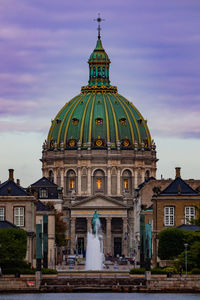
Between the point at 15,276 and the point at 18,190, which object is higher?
the point at 18,190

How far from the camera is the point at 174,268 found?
386ft

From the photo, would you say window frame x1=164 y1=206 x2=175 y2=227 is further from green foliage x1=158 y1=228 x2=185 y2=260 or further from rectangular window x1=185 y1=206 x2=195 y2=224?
green foliage x1=158 y1=228 x2=185 y2=260

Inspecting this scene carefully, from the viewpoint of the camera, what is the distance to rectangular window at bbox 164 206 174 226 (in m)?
138

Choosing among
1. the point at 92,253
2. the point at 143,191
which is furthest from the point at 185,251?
the point at 143,191

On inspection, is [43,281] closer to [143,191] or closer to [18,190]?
[18,190]

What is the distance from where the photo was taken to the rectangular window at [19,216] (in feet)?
442

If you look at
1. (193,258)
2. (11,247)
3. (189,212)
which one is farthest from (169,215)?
(11,247)

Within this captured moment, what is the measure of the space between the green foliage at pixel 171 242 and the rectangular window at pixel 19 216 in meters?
13.7

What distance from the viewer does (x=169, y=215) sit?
453 feet

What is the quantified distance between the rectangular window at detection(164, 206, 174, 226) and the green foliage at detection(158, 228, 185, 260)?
572 cm

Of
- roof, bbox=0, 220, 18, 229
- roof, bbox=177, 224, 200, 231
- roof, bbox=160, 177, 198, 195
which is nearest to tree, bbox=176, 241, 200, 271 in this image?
roof, bbox=177, 224, 200, 231

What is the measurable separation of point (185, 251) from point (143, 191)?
69146 millimetres

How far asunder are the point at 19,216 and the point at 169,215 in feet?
49.7

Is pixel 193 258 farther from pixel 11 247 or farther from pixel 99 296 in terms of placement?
pixel 11 247
